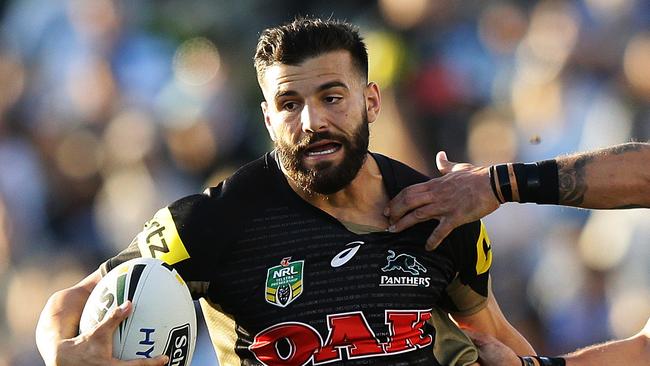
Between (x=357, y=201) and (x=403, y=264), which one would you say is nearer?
(x=403, y=264)

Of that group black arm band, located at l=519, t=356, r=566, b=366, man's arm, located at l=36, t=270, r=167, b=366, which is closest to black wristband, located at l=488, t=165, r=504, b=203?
black arm band, located at l=519, t=356, r=566, b=366

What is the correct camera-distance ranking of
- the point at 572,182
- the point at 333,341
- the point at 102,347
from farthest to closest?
the point at 572,182, the point at 333,341, the point at 102,347

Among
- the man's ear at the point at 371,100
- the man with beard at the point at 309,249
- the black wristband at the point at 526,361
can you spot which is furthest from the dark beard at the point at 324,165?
the black wristband at the point at 526,361

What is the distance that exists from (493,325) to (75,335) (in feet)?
6.35

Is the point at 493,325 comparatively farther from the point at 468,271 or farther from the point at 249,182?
the point at 249,182

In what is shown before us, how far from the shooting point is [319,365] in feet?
15.4

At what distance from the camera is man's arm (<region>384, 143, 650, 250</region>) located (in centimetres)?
492

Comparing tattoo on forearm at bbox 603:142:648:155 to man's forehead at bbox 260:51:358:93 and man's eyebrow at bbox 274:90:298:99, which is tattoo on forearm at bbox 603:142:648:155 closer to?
man's forehead at bbox 260:51:358:93

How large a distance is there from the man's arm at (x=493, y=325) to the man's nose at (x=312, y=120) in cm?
118

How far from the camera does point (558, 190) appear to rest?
502cm

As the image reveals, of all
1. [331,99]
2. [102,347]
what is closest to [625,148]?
[331,99]

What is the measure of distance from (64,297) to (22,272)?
4447 millimetres

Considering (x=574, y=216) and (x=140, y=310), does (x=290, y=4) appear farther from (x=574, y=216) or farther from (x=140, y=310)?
(x=140, y=310)

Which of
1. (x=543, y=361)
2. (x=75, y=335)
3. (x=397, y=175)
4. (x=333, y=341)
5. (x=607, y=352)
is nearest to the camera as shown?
(x=75, y=335)
